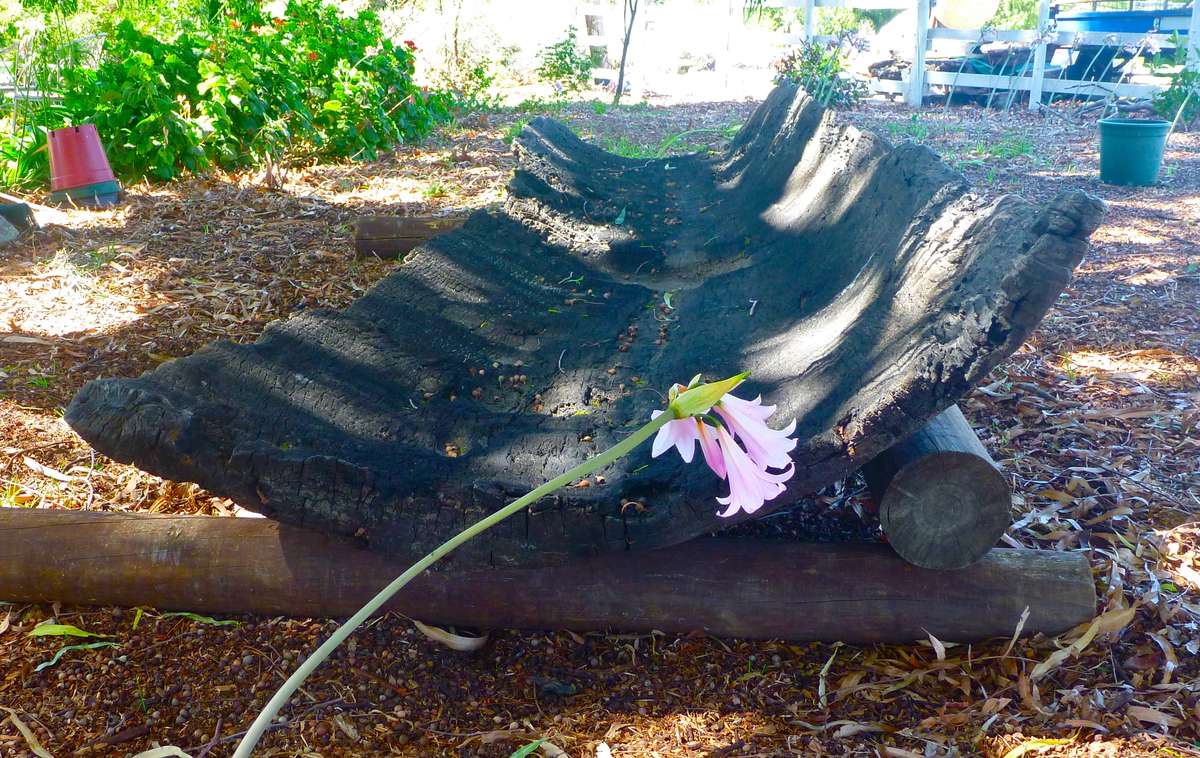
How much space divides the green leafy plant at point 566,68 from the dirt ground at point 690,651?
817 cm

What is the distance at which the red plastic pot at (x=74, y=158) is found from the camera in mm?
5414

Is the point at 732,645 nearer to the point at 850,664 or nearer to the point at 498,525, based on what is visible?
the point at 850,664

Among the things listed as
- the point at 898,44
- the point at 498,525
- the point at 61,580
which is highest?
the point at 898,44

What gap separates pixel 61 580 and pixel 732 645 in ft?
4.51

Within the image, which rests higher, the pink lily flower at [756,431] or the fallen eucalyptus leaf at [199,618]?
the pink lily flower at [756,431]

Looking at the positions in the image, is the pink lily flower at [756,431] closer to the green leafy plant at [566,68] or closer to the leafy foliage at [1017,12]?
the green leafy plant at [566,68]

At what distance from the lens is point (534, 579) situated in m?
1.86

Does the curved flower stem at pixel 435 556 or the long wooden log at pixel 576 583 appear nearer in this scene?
the curved flower stem at pixel 435 556

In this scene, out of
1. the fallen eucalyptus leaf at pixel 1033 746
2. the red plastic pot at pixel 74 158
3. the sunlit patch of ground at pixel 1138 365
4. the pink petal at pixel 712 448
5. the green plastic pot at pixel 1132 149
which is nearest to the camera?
the pink petal at pixel 712 448

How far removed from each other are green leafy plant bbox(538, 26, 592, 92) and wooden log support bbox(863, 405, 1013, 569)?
34.7 ft

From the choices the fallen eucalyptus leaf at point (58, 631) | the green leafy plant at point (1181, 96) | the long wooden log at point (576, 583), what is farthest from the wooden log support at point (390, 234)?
the green leafy plant at point (1181, 96)

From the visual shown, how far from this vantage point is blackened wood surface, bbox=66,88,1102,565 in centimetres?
161

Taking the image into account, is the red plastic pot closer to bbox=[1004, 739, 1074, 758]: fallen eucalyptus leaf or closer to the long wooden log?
the long wooden log

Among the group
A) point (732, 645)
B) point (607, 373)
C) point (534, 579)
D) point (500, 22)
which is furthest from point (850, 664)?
point (500, 22)
